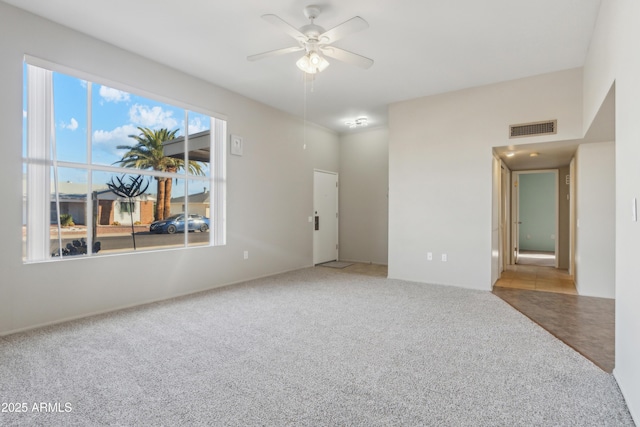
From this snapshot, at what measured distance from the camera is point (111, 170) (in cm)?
369

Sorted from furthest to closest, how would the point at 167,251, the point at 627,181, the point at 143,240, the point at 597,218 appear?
the point at 597,218
the point at 167,251
the point at 143,240
the point at 627,181

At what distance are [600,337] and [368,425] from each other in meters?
2.59

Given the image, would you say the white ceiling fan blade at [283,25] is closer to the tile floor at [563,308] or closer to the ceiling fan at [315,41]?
the ceiling fan at [315,41]

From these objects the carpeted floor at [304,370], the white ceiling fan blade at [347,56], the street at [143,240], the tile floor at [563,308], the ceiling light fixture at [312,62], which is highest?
the white ceiling fan blade at [347,56]

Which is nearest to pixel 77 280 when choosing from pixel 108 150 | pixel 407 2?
pixel 108 150

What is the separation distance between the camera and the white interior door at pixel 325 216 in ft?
22.5

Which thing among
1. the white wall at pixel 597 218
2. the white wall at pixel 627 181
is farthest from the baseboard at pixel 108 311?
the white wall at pixel 597 218

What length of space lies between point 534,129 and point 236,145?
417 cm

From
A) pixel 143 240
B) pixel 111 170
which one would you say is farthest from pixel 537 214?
pixel 111 170

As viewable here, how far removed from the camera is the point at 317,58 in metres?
3.10

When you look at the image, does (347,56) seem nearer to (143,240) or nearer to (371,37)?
(371,37)

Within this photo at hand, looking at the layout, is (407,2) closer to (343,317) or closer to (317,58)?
(317,58)

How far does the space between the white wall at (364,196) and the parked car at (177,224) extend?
138 inches

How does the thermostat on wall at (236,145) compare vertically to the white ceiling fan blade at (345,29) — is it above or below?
→ below
